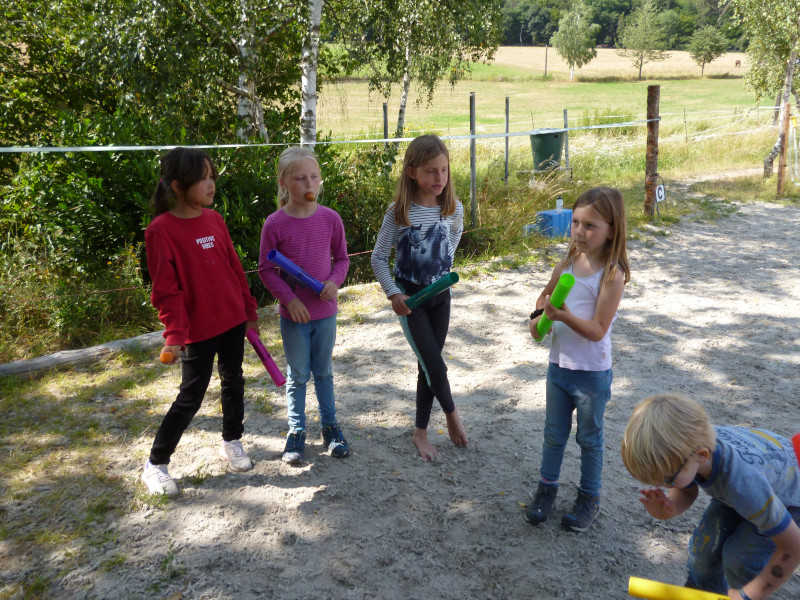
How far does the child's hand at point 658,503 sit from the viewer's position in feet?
5.88

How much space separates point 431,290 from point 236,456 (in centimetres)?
132

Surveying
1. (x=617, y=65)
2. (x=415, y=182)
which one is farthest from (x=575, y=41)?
(x=415, y=182)

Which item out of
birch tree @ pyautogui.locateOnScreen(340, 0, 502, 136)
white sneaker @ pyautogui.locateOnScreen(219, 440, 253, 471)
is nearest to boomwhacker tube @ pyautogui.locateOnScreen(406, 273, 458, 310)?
white sneaker @ pyautogui.locateOnScreen(219, 440, 253, 471)

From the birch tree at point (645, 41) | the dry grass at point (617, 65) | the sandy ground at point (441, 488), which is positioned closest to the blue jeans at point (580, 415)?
the sandy ground at point (441, 488)

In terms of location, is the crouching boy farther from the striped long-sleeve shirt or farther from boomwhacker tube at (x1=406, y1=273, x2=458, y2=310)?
the striped long-sleeve shirt

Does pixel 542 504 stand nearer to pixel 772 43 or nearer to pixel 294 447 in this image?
pixel 294 447

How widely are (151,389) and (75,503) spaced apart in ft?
4.30

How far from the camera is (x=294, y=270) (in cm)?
292

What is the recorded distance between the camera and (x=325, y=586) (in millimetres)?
2367

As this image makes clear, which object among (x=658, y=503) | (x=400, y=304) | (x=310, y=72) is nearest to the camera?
(x=658, y=503)

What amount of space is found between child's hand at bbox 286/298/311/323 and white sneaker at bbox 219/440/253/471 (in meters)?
0.77

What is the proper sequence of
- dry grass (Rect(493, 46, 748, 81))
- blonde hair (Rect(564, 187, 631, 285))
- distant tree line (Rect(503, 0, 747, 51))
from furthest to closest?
distant tree line (Rect(503, 0, 747, 51)), dry grass (Rect(493, 46, 748, 81)), blonde hair (Rect(564, 187, 631, 285))

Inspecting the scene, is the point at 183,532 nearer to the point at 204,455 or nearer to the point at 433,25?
the point at 204,455

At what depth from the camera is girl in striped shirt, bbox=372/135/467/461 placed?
2951 mm
